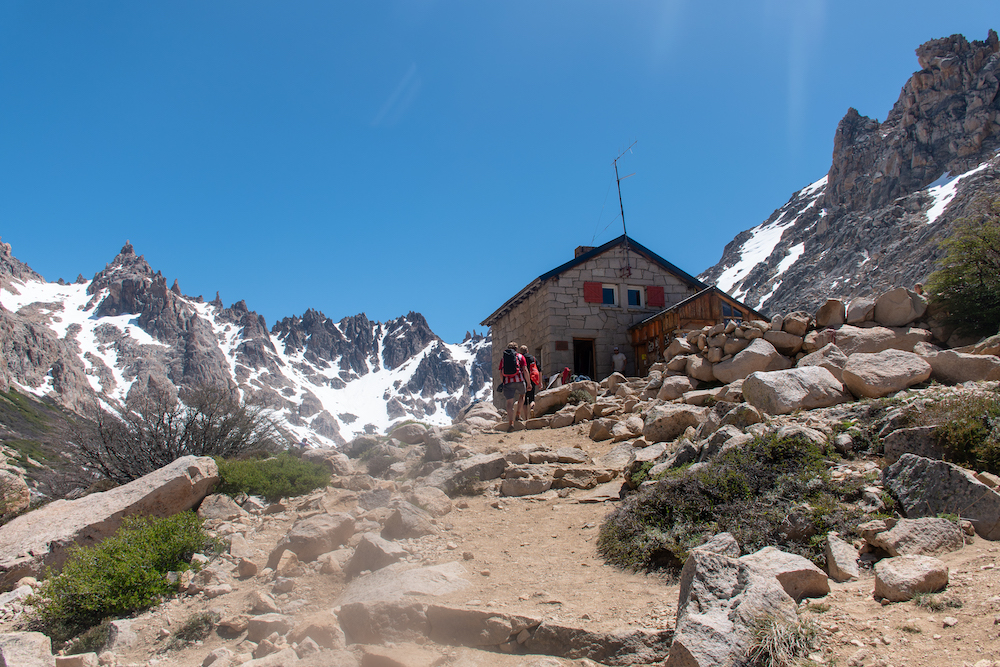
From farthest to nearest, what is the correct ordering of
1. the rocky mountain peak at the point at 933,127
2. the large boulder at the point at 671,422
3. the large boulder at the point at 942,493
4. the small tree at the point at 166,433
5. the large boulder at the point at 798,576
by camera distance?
the rocky mountain peak at the point at 933,127 < the small tree at the point at 166,433 < the large boulder at the point at 671,422 < the large boulder at the point at 942,493 < the large boulder at the point at 798,576

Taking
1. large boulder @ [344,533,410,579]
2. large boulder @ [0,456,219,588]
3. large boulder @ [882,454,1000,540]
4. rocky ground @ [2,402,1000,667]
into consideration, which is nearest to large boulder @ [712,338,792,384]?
rocky ground @ [2,402,1000,667]

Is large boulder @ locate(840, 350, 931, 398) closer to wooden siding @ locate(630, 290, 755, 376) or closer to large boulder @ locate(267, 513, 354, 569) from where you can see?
large boulder @ locate(267, 513, 354, 569)

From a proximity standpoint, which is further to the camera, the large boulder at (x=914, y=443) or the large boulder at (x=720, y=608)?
the large boulder at (x=914, y=443)

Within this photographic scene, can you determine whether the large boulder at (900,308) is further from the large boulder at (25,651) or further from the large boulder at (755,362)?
the large boulder at (25,651)

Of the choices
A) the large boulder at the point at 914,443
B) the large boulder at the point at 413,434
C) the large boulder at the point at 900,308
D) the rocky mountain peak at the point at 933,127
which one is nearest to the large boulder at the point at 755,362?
the large boulder at the point at 900,308

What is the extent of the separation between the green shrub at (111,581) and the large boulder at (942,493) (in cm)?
601

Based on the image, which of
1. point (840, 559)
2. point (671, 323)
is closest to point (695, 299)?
point (671, 323)

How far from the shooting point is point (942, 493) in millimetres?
3834

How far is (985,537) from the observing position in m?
3.56

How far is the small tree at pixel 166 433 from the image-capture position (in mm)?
8703

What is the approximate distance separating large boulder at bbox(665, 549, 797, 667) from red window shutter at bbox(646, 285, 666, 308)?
56.2 feet

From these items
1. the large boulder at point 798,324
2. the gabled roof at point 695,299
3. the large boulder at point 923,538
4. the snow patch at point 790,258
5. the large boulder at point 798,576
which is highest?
the snow patch at point 790,258

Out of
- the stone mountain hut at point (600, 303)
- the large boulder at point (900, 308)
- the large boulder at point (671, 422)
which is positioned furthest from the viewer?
the stone mountain hut at point (600, 303)

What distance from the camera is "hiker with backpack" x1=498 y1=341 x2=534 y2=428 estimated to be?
1202 cm
